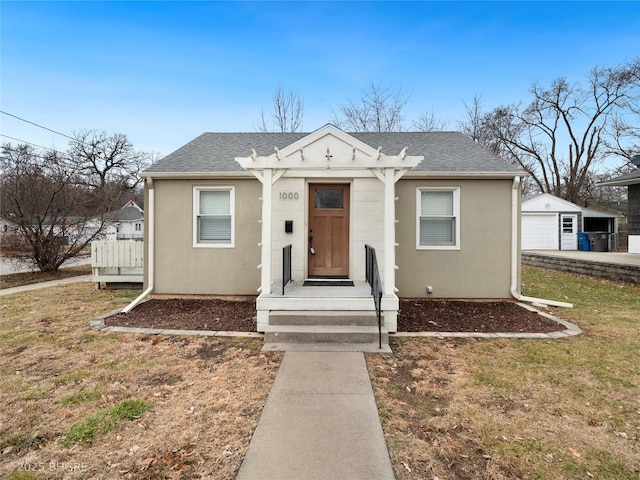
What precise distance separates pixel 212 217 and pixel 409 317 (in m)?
4.72

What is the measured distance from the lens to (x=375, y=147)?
828 cm

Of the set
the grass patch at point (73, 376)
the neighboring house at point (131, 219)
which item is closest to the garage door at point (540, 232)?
the grass patch at point (73, 376)

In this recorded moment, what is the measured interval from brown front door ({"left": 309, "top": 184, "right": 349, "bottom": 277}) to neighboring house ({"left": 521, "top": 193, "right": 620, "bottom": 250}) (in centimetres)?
1614

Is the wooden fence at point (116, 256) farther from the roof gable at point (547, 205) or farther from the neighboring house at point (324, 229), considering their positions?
the roof gable at point (547, 205)

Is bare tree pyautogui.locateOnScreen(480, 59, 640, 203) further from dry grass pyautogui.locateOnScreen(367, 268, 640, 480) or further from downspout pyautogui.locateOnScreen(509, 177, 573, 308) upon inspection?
dry grass pyautogui.locateOnScreen(367, 268, 640, 480)

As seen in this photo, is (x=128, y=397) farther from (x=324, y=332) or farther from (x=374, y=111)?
(x=374, y=111)

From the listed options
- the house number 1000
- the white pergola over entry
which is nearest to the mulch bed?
the white pergola over entry

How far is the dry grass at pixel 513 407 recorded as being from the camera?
2166 mm

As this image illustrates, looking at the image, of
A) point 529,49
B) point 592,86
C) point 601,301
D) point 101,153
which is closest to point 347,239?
point 601,301

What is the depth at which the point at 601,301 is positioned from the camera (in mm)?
7223

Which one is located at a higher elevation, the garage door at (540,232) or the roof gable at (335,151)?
the roof gable at (335,151)

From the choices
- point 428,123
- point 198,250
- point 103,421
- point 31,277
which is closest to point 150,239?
point 198,250

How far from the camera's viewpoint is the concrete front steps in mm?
4320

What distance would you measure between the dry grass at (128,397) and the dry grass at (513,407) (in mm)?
1356
